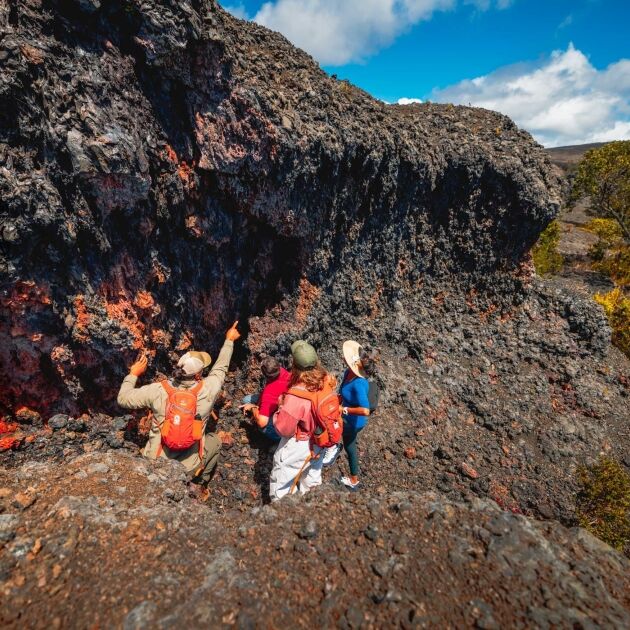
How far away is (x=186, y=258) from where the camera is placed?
6.23 metres

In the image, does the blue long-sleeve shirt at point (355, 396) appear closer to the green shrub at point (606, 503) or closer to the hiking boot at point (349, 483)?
the hiking boot at point (349, 483)

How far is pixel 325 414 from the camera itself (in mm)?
4543

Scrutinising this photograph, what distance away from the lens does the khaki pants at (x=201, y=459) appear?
16.9ft

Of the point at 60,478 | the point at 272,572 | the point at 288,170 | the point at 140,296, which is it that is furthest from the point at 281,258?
the point at 272,572

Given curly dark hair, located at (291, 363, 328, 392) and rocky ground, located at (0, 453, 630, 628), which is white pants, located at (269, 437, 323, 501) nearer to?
rocky ground, located at (0, 453, 630, 628)

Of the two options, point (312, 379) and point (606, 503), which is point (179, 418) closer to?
point (312, 379)

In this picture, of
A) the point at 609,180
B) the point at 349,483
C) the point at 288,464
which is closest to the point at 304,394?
the point at 288,464

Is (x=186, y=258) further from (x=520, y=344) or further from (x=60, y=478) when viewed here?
(x=520, y=344)

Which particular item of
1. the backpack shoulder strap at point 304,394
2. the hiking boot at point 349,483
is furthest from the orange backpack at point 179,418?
the hiking boot at point 349,483

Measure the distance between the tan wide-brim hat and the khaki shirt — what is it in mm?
1956

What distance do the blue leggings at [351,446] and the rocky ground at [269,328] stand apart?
0.50m

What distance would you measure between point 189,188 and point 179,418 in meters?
3.40

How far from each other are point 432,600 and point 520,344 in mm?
7991

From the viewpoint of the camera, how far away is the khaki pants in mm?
5154
